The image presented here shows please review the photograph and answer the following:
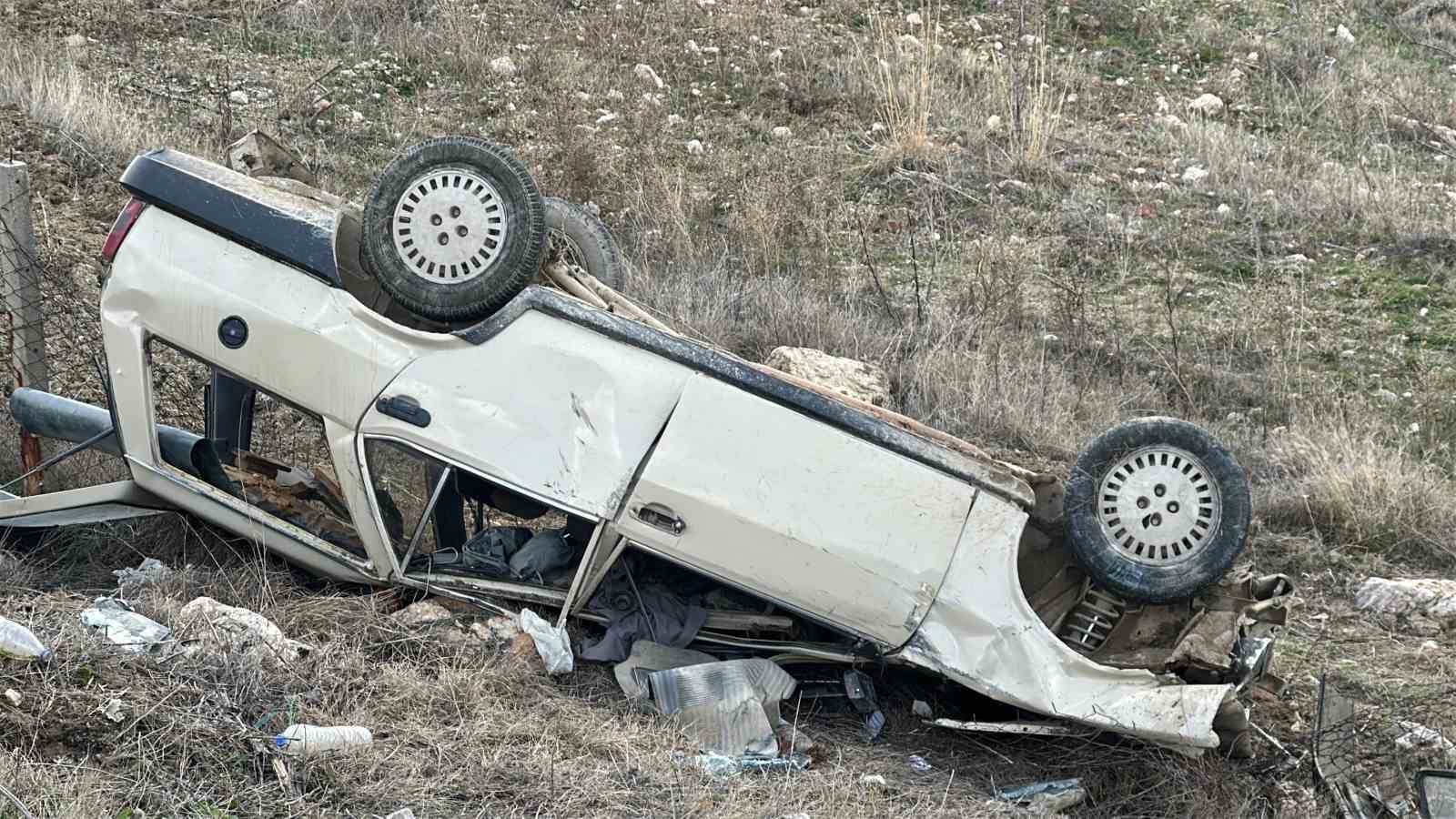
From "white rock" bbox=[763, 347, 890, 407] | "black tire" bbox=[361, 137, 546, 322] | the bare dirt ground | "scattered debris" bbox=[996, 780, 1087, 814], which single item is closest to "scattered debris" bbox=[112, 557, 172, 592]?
the bare dirt ground

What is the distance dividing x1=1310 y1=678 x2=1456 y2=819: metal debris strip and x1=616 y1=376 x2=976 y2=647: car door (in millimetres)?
1537

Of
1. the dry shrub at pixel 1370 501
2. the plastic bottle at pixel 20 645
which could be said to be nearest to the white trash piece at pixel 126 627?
the plastic bottle at pixel 20 645

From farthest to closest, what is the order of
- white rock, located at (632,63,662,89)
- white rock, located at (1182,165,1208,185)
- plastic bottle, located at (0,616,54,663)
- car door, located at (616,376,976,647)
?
white rock, located at (632,63,662,89)
white rock, located at (1182,165,1208,185)
car door, located at (616,376,976,647)
plastic bottle, located at (0,616,54,663)

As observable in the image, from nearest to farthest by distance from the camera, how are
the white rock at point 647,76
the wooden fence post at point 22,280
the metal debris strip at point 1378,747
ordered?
the metal debris strip at point 1378,747 < the wooden fence post at point 22,280 < the white rock at point 647,76

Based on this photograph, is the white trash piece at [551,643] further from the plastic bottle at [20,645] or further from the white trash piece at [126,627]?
the plastic bottle at [20,645]

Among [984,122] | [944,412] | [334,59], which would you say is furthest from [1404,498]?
[334,59]

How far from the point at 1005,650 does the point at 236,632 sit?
2.40m

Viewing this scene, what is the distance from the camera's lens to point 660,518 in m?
4.45

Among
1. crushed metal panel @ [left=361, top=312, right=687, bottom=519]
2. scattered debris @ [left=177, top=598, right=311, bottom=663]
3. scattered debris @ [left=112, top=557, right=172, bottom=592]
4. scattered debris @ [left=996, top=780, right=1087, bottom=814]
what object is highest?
crushed metal panel @ [left=361, top=312, right=687, bottom=519]

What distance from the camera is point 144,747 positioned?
3887 millimetres

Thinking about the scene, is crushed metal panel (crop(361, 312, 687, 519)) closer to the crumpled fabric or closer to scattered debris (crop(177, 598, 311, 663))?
the crumpled fabric

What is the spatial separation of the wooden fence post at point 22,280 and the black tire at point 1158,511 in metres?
4.24

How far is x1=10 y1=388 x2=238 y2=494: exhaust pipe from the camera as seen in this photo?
502 centimetres

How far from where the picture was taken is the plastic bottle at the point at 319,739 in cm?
398
